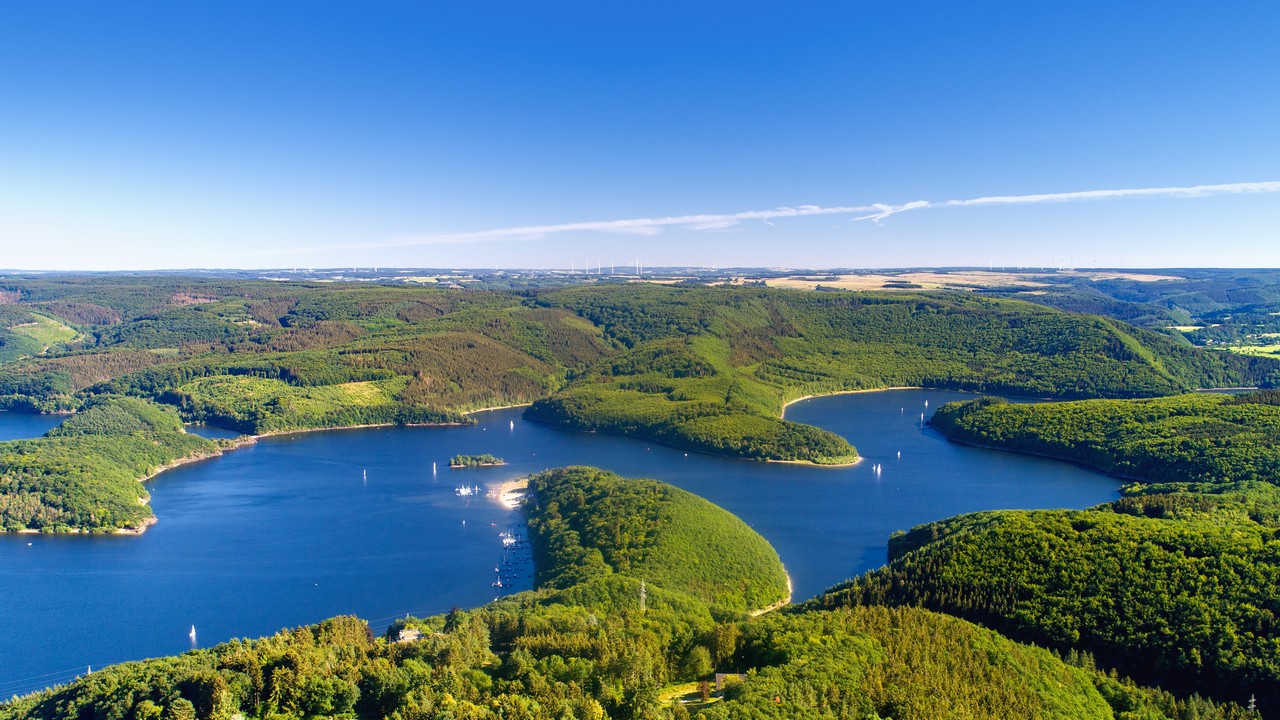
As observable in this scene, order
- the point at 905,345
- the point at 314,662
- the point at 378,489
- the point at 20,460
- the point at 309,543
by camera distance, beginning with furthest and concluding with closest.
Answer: the point at 905,345 < the point at 378,489 < the point at 20,460 < the point at 309,543 < the point at 314,662

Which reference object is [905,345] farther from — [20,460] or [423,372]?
[20,460]

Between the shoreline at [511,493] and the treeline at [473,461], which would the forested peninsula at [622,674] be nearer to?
the shoreline at [511,493]

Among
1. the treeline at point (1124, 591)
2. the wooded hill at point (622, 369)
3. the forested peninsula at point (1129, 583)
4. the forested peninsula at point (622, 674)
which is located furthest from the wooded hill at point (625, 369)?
the forested peninsula at point (622, 674)

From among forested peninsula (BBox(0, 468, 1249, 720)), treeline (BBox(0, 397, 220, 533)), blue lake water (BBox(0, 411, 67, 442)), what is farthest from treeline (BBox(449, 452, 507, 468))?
blue lake water (BBox(0, 411, 67, 442))

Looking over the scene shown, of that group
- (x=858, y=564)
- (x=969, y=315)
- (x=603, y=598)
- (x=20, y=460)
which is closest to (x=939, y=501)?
(x=858, y=564)

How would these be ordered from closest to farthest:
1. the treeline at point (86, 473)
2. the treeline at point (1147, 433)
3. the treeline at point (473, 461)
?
the treeline at point (86, 473) < the treeline at point (1147, 433) < the treeline at point (473, 461)
